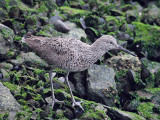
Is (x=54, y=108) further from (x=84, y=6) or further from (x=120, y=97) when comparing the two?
(x=84, y=6)

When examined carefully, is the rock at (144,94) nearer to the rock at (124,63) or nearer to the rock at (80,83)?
the rock at (124,63)

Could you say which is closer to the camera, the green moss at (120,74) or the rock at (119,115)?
the rock at (119,115)

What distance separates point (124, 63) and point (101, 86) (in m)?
1.78

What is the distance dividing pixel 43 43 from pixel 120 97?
10.4 ft

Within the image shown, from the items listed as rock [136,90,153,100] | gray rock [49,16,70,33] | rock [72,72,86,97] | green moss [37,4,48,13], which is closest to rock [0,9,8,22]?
green moss [37,4,48,13]

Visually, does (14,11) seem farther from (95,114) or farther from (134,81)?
(95,114)

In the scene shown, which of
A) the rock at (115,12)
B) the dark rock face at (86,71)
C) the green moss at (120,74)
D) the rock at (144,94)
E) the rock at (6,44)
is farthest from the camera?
the rock at (115,12)

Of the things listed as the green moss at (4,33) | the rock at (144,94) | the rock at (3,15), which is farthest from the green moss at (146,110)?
the rock at (3,15)

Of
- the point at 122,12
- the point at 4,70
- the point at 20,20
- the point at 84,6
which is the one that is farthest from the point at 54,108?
the point at 122,12

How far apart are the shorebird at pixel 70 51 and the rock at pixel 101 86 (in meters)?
0.77

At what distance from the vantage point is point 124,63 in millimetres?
9273

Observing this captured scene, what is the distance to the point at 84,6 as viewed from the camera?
40.8ft

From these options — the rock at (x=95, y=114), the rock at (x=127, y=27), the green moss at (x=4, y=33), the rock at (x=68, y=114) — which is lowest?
the rock at (x=68, y=114)

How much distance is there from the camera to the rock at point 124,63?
9.23 metres
